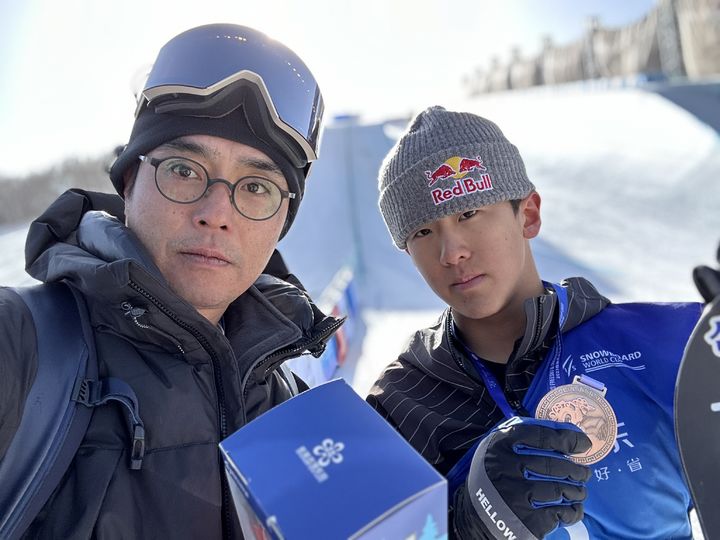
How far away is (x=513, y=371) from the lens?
135 cm

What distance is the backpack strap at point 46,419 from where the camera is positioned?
0.88 m

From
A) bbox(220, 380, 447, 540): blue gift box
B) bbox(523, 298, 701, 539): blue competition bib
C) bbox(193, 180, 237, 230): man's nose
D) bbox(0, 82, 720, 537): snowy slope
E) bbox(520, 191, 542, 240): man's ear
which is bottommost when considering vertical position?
bbox(0, 82, 720, 537): snowy slope

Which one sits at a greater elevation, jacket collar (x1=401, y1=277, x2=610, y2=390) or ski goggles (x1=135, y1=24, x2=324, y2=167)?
ski goggles (x1=135, y1=24, x2=324, y2=167)

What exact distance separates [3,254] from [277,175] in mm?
1809

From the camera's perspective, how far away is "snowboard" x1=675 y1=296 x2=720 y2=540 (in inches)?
24.9

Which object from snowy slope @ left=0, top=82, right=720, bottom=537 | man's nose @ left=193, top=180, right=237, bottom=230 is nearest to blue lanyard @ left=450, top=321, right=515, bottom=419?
man's nose @ left=193, top=180, right=237, bottom=230

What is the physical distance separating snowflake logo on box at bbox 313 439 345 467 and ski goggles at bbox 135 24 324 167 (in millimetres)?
857

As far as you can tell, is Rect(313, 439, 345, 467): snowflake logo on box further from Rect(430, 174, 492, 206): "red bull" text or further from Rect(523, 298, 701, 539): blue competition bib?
Rect(430, 174, 492, 206): "red bull" text

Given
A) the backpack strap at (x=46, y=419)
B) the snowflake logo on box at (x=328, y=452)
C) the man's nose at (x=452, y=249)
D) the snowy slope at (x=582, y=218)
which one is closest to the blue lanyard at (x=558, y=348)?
the man's nose at (x=452, y=249)

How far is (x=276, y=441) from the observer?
654 mm

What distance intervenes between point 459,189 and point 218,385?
0.76 meters

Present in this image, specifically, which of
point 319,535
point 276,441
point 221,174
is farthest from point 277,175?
point 319,535

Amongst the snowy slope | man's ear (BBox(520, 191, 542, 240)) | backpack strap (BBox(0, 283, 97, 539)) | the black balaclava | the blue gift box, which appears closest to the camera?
the blue gift box

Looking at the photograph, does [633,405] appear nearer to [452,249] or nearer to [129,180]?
[452,249]
